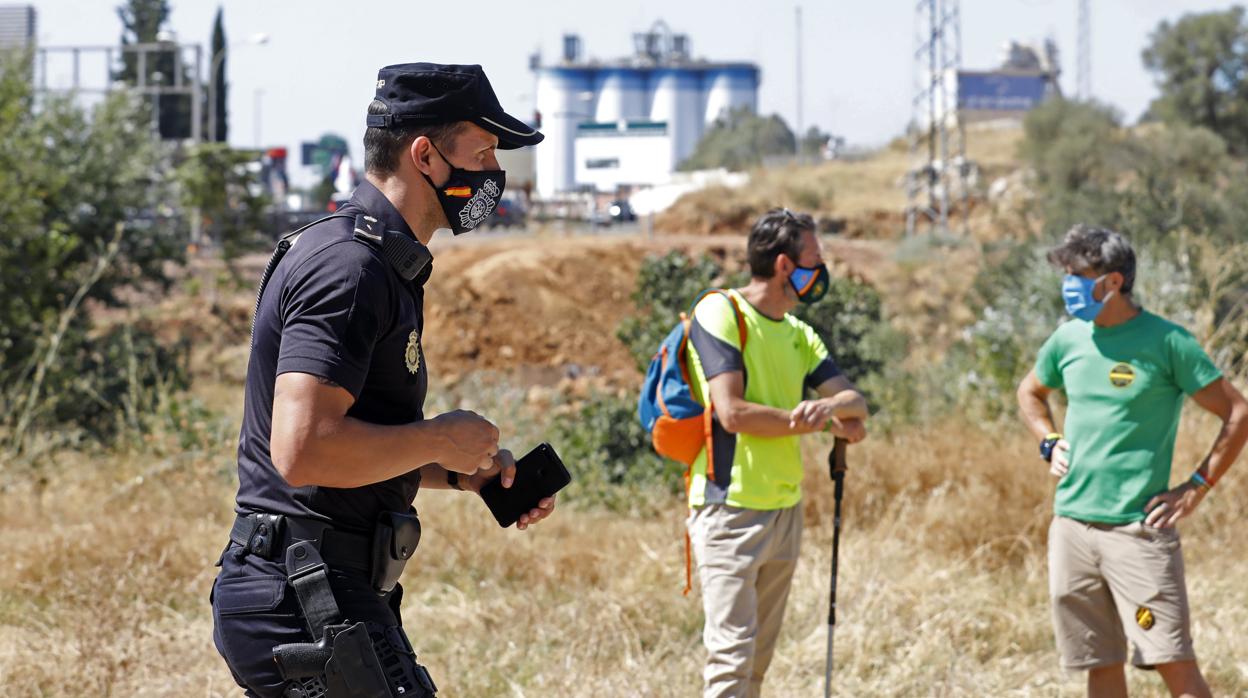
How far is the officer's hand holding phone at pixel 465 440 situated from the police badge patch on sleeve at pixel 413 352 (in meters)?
0.12

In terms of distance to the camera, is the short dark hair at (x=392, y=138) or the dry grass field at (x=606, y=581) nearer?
the short dark hair at (x=392, y=138)

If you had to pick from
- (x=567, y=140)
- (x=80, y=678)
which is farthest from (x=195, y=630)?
(x=567, y=140)

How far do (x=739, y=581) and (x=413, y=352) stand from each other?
7.23ft

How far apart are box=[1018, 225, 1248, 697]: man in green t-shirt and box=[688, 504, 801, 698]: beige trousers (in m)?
1.06

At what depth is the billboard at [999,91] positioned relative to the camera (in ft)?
289

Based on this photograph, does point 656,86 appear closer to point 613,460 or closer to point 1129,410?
point 613,460

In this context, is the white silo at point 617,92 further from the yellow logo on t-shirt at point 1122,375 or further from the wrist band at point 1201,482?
the wrist band at point 1201,482

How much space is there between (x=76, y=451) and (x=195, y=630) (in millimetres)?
5382

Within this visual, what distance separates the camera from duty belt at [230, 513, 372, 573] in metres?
2.78

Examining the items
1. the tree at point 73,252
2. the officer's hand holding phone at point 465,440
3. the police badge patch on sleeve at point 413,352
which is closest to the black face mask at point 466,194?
the police badge patch on sleeve at point 413,352

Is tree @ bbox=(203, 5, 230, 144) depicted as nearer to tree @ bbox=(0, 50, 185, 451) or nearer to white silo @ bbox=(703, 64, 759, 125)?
tree @ bbox=(0, 50, 185, 451)

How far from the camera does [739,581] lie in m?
4.73

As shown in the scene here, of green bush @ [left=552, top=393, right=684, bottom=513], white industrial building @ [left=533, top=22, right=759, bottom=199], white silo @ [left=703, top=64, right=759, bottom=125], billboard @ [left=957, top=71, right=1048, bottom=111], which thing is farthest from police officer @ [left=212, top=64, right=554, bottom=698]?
white silo @ [left=703, top=64, right=759, bottom=125]

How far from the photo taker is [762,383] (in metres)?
4.86
